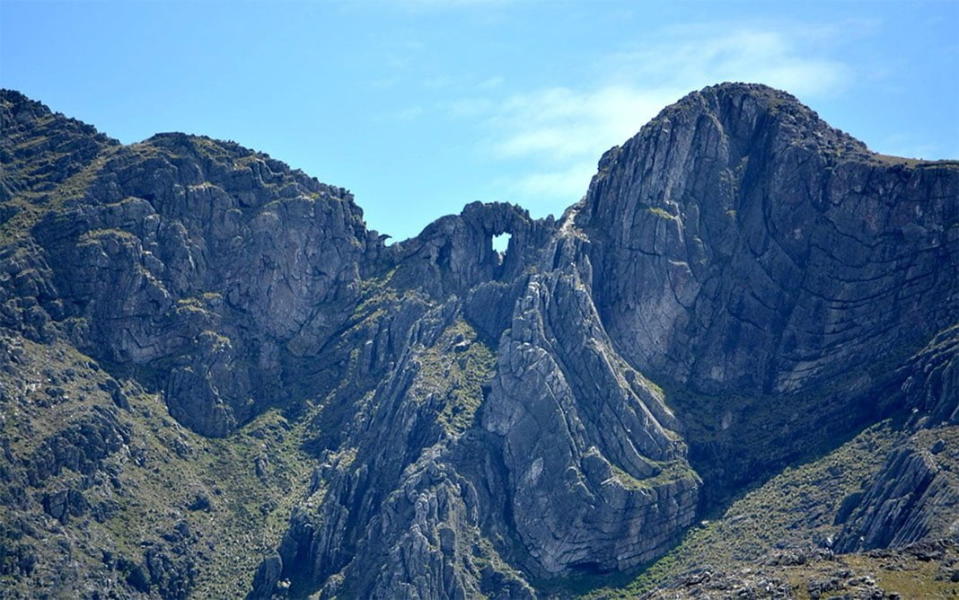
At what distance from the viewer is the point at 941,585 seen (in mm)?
161250

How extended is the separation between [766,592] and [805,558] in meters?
15.0

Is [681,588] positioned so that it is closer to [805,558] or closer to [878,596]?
[805,558]

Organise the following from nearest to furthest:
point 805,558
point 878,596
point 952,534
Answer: point 878,596, point 805,558, point 952,534

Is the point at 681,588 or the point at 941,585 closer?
the point at 941,585

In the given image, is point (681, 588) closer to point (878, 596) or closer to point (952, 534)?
point (878, 596)

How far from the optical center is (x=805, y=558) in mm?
177375

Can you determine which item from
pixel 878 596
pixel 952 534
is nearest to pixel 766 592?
pixel 878 596

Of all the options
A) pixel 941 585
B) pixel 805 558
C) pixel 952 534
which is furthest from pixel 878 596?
pixel 952 534

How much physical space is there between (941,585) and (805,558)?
1907cm

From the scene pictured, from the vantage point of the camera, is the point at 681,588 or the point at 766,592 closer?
the point at 766,592

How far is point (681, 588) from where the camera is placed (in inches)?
7092

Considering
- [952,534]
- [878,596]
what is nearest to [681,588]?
[878,596]

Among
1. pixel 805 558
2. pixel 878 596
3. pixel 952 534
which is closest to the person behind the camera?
pixel 878 596

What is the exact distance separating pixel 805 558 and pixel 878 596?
19.5m
